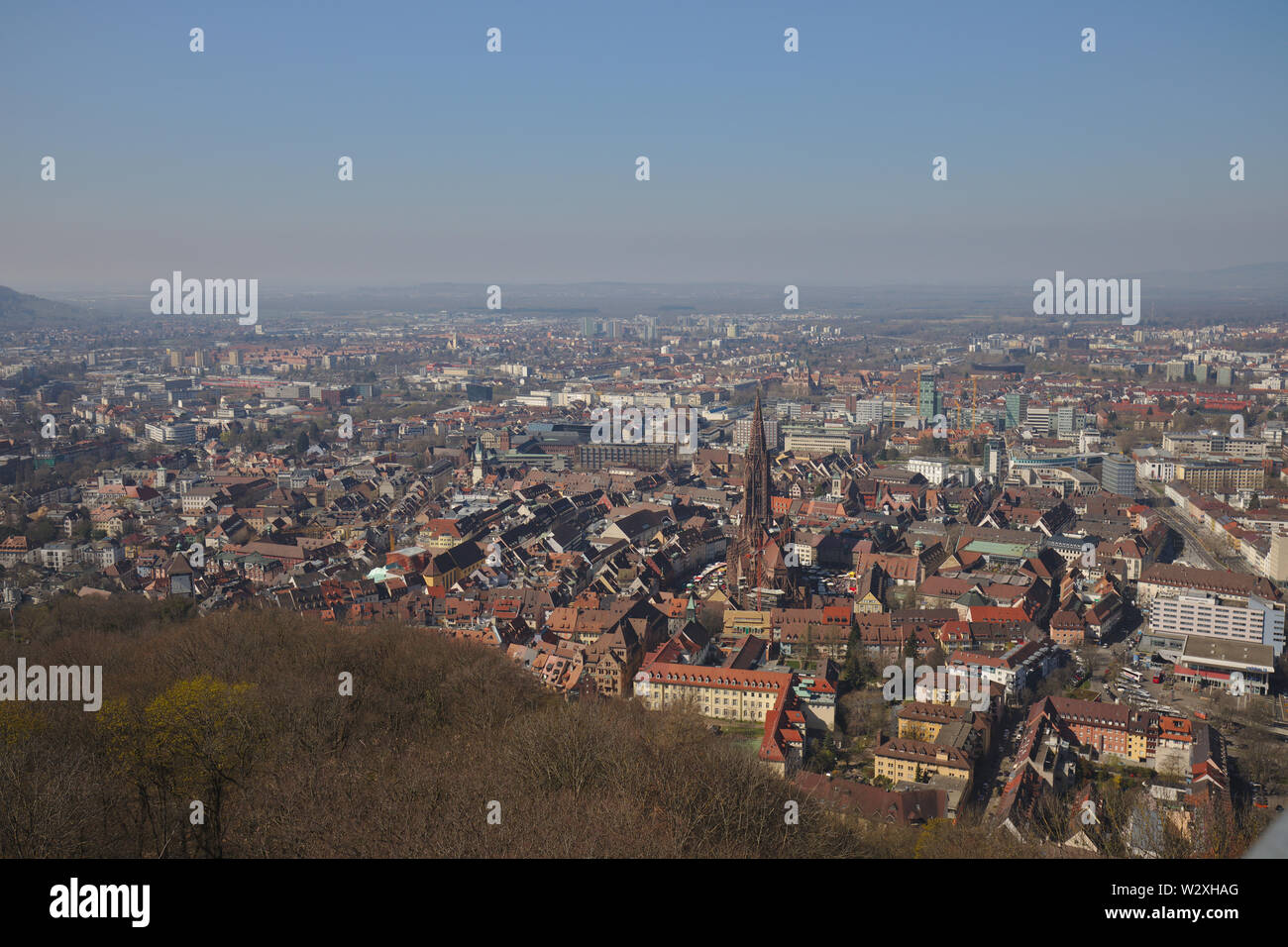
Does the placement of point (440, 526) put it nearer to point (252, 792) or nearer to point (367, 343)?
point (252, 792)

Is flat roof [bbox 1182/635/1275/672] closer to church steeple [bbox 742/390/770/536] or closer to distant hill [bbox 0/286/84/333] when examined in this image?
church steeple [bbox 742/390/770/536]

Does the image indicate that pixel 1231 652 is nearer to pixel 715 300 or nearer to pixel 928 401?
pixel 928 401

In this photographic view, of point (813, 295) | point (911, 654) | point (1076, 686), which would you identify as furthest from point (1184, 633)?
point (813, 295)

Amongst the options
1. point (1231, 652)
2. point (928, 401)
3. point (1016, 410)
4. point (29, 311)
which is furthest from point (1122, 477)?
point (29, 311)

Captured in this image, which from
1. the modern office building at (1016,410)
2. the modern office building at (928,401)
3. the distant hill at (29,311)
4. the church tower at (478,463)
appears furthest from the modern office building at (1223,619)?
the distant hill at (29,311)

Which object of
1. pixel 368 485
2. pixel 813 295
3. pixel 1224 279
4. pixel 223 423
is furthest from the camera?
pixel 813 295

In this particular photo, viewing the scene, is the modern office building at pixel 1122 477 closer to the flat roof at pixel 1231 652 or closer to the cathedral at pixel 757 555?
the cathedral at pixel 757 555
